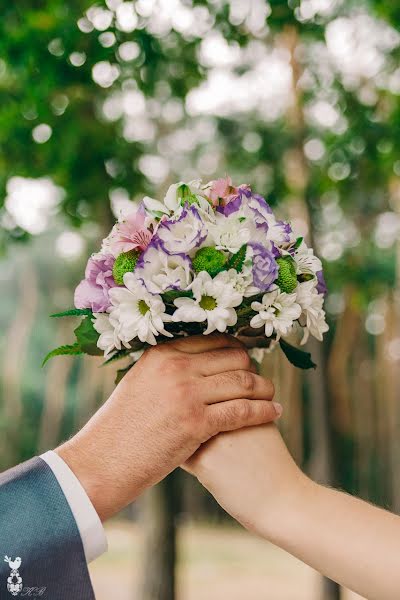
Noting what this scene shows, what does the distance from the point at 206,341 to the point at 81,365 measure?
736 inches

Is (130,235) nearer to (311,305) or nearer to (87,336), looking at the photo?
(87,336)

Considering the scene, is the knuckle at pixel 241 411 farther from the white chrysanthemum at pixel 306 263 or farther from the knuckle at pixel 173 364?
the white chrysanthemum at pixel 306 263

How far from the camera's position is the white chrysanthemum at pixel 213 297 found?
149 centimetres

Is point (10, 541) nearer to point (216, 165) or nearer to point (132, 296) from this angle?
point (132, 296)

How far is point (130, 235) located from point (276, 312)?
0.37m

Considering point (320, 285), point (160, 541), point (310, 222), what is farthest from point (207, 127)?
point (320, 285)

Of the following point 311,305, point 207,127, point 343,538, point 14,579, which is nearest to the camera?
point 14,579

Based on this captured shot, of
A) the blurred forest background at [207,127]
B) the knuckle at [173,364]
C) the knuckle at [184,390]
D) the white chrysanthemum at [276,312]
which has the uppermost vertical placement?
the blurred forest background at [207,127]

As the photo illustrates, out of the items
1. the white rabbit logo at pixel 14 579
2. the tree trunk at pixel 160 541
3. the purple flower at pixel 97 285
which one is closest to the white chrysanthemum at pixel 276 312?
the purple flower at pixel 97 285

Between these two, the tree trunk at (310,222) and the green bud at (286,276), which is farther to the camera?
the tree trunk at (310,222)

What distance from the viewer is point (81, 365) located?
19938 millimetres

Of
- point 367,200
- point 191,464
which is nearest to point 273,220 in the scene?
point 191,464

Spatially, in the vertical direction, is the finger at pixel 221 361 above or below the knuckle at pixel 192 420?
above

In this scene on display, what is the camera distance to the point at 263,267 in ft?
5.00
